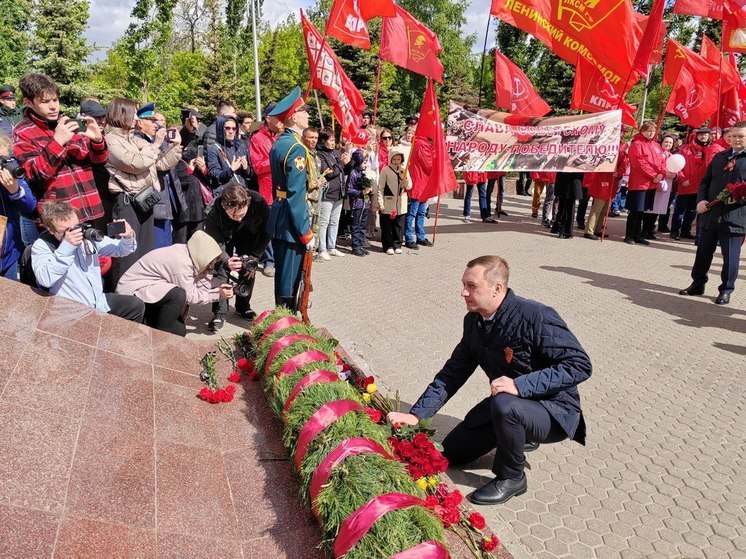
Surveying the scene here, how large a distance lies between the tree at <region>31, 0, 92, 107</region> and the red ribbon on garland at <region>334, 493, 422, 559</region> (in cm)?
2764

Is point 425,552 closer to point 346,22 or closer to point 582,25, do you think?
point 346,22

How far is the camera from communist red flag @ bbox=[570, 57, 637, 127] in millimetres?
11070

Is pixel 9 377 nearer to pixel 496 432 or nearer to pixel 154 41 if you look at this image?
pixel 496 432

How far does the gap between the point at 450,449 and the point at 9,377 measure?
2.51m

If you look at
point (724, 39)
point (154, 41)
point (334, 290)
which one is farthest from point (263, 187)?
point (154, 41)

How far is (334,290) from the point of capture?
767 centimetres

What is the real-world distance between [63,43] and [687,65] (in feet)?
80.8

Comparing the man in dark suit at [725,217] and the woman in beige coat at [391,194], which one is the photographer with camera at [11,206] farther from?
the man in dark suit at [725,217]

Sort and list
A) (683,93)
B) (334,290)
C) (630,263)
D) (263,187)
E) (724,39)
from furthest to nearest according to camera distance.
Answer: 1. (683,93)
2. (724,39)
3. (630,263)
4. (263,187)
5. (334,290)

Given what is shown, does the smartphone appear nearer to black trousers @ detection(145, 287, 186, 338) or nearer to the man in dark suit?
black trousers @ detection(145, 287, 186, 338)

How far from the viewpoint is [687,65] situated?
11930 millimetres

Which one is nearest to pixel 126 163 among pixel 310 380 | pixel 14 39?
pixel 310 380

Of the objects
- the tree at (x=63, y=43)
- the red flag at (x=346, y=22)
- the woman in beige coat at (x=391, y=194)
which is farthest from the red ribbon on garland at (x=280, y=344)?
the tree at (x=63, y=43)

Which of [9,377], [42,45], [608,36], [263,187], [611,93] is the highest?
[42,45]
